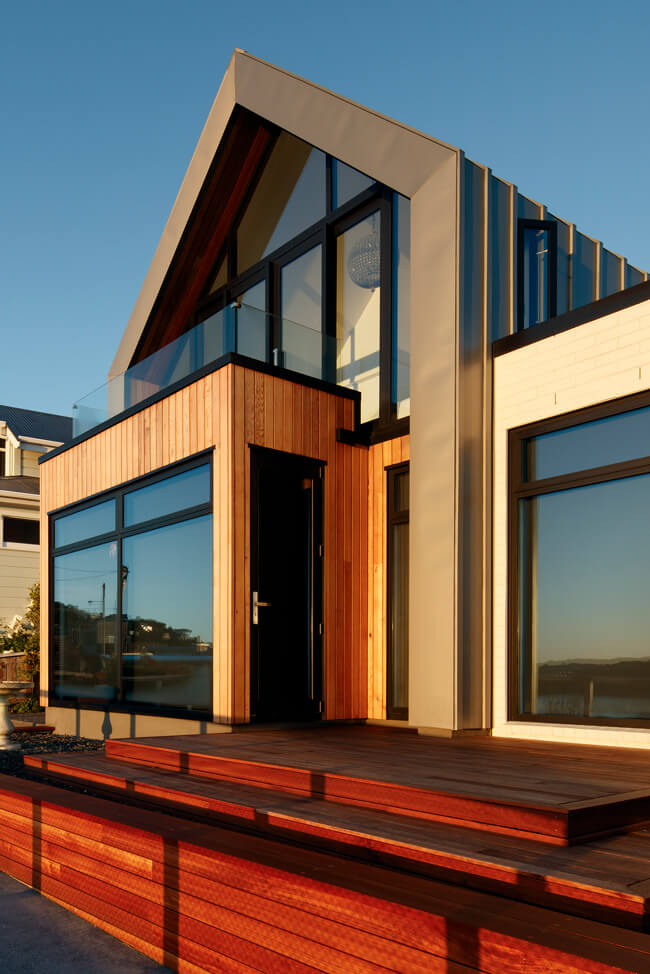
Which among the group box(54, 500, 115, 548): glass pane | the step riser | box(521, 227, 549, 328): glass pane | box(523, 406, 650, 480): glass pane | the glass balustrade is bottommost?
the step riser

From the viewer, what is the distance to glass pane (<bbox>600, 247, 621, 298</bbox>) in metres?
8.14

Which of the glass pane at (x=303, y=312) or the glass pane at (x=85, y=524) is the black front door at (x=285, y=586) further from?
the glass pane at (x=85, y=524)

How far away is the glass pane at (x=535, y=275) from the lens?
→ 685 centimetres

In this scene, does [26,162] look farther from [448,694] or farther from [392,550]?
[448,694]

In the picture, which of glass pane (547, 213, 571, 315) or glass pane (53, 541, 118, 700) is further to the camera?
glass pane (53, 541, 118, 700)

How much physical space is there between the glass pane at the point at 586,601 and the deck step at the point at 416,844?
2.33 metres

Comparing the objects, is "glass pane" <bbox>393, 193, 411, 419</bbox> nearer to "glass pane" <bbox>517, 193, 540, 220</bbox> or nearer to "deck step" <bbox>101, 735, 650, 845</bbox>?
"glass pane" <bbox>517, 193, 540, 220</bbox>

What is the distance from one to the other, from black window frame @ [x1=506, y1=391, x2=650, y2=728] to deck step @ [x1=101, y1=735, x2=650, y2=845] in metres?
2.08

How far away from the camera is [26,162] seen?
50.8 ft

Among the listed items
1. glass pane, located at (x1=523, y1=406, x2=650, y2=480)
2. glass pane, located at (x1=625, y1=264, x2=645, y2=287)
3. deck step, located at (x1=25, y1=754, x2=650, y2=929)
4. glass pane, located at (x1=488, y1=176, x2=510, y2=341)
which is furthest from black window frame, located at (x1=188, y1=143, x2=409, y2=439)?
deck step, located at (x1=25, y1=754, x2=650, y2=929)

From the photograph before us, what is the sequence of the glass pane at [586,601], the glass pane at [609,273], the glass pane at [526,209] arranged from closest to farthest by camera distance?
1. the glass pane at [586,601]
2. the glass pane at [526,209]
3. the glass pane at [609,273]

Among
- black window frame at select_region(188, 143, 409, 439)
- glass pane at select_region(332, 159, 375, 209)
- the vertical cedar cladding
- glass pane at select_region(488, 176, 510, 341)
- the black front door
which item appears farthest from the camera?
the vertical cedar cladding

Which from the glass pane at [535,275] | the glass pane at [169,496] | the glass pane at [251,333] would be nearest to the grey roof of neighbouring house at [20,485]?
the glass pane at [169,496]

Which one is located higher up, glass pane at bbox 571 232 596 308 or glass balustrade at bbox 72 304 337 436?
glass pane at bbox 571 232 596 308
